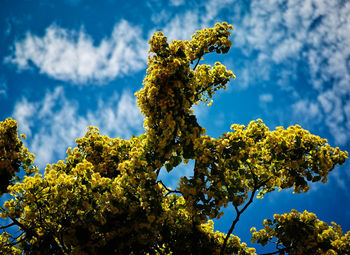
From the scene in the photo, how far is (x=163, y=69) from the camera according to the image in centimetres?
792

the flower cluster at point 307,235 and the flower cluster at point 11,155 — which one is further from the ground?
the flower cluster at point 307,235

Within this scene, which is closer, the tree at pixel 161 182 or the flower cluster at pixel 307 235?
the tree at pixel 161 182

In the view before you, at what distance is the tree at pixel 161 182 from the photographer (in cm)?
787

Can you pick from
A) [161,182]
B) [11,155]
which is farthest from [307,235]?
[11,155]

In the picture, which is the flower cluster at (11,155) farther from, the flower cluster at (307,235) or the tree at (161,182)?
the flower cluster at (307,235)

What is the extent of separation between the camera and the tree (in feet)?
25.8

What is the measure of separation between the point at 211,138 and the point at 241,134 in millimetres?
1076

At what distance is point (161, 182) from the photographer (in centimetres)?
949

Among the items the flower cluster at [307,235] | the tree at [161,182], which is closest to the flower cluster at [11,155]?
the tree at [161,182]

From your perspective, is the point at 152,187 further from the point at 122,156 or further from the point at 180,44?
the point at 180,44

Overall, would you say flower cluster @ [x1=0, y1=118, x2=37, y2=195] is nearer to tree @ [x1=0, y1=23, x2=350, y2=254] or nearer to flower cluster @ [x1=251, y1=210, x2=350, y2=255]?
tree @ [x1=0, y1=23, x2=350, y2=254]

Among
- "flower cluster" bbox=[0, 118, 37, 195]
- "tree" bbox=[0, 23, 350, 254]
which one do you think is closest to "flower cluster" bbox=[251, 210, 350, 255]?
"tree" bbox=[0, 23, 350, 254]

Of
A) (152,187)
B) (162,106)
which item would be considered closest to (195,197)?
(152,187)

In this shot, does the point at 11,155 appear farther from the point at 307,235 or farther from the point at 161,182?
the point at 307,235
